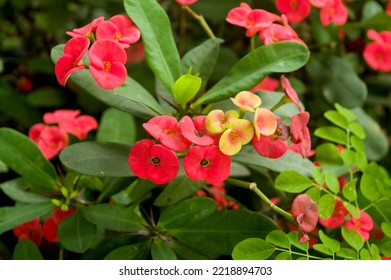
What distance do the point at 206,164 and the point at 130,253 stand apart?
0.89 feet

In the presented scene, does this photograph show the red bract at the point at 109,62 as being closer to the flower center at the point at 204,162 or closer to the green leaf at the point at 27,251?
the flower center at the point at 204,162

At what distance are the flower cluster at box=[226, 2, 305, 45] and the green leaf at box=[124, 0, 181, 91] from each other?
14 cm

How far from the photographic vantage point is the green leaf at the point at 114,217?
1056 millimetres

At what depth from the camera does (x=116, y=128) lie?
1351mm

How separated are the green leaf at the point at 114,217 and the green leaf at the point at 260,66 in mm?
248

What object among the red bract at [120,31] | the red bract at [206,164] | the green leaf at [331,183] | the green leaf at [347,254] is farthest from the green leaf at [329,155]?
the red bract at [120,31]

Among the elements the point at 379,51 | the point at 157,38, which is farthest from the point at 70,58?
the point at 379,51

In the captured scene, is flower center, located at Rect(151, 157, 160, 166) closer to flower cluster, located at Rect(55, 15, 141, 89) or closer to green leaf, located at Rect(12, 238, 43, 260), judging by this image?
flower cluster, located at Rect(55, 15, 141, 89)

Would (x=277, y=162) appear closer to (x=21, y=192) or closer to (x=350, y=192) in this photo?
(x=350, y=192)

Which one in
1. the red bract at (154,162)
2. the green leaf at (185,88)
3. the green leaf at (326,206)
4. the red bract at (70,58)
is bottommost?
the green leaf at (326,206)

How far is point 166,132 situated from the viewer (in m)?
0.92

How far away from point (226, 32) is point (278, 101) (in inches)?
33.7
